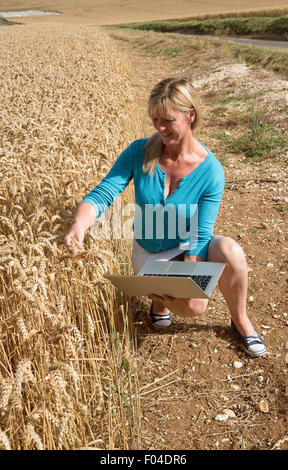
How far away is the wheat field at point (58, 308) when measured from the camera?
198cm

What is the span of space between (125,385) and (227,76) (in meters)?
12.3

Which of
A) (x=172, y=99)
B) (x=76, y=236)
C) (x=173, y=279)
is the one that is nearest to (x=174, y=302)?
(x=173, y=279)

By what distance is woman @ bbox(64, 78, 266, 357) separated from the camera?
289 cm

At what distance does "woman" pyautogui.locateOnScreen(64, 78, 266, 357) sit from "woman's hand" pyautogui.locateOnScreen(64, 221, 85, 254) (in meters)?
0.10

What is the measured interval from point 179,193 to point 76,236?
774 mm

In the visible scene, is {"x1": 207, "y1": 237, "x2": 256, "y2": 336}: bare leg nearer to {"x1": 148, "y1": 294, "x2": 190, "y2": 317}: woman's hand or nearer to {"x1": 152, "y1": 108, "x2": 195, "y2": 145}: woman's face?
{"x1": 148, "y1": 294, "x2": 190, "y2": 317}: woman's hand

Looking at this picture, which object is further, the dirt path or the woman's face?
the woman's face

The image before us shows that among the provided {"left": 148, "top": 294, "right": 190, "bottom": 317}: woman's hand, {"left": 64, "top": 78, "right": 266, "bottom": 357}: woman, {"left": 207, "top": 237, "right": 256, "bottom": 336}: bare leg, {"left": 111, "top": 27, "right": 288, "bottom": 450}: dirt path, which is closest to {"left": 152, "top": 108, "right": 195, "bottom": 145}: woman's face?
{"left": 64, "top": 78, "right": 266, "bottom": 357}: woman

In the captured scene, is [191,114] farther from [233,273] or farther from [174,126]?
[233,273]

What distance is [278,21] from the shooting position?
30.1 metres

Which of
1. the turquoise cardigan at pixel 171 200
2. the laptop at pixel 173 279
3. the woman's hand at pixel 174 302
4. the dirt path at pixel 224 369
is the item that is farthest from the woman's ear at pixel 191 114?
the dirt path at pixel 224 369

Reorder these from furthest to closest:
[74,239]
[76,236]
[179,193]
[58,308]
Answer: [179,193]
[76,236]
[74,239]
[58,308]

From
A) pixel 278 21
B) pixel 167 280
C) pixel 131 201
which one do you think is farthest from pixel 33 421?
pixel 278 21

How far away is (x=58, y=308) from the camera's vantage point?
223 cm
